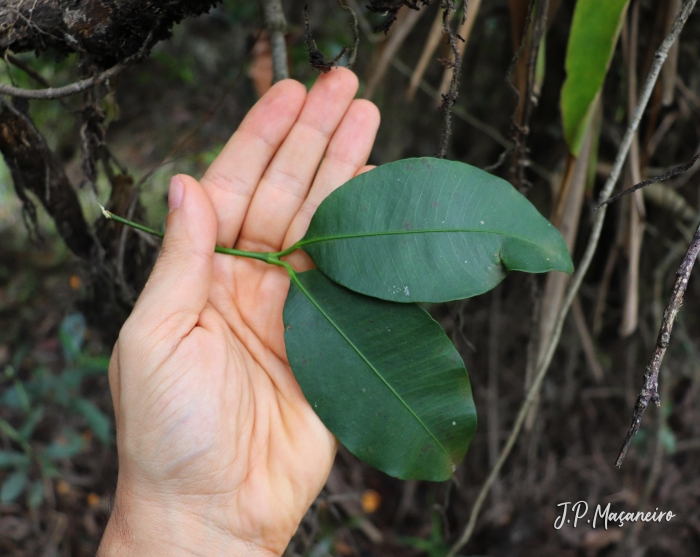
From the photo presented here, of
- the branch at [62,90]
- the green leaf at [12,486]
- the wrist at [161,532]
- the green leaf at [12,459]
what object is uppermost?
the branch at [62,90]

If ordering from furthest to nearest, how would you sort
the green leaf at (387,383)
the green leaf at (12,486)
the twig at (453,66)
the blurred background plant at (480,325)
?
the green leaf at (12,486), the blurred background plant at (480,325), the green leaf at (387,383), the twig at (453,66)

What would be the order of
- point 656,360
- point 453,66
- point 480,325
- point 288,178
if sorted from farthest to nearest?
point 480,325
point 288,178
point 453,66
point 656,360

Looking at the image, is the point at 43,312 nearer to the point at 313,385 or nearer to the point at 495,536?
the point at 313,385

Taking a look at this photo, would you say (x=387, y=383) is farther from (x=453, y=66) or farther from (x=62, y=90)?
(x=62, y=90)

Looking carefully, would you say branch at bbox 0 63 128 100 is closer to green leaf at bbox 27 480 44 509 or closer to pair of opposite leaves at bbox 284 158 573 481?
pair of opposite leaves at bbox 284 158 573 481

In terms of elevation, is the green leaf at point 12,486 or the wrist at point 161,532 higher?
the wrist at point 161,532

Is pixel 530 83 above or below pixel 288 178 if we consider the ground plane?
above

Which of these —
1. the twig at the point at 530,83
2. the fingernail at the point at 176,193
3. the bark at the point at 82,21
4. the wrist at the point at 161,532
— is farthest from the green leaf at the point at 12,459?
the twig at the point at 530,83

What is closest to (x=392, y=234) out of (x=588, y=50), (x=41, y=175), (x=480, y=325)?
(x=588, y=50)

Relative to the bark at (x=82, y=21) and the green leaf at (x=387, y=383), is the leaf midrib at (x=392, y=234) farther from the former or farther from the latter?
the bark at (x=82, y=21)
